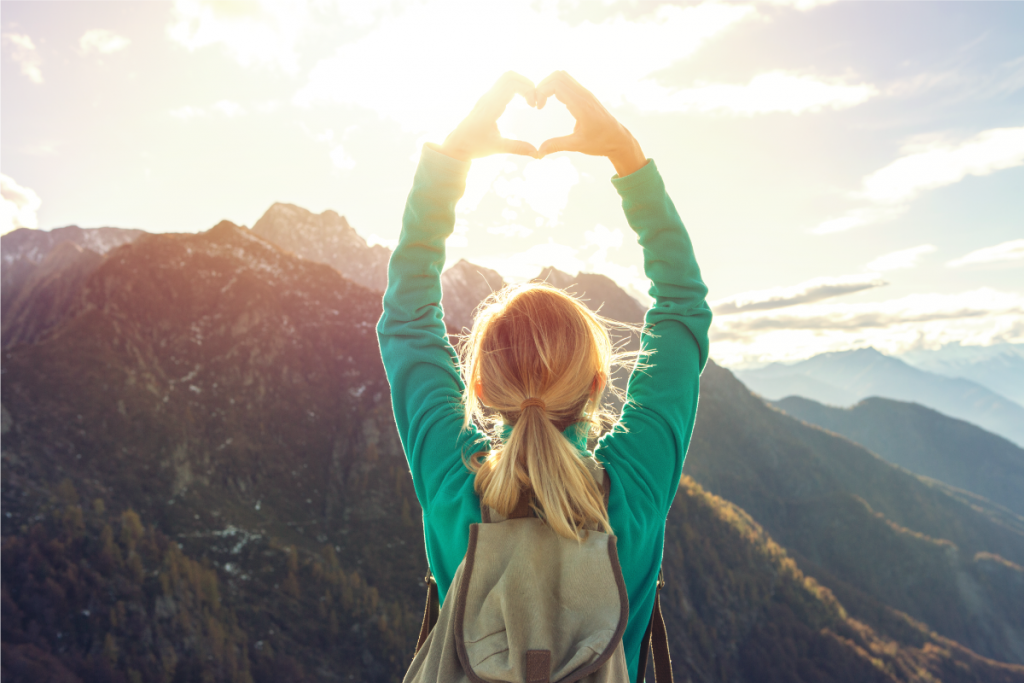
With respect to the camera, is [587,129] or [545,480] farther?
[587,129]

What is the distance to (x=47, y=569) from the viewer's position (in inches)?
1586

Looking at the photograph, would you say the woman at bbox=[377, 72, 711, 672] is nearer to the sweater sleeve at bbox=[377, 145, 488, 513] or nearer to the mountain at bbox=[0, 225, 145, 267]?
the sweater sleeve at bbox=[377, 145, 488, 513]

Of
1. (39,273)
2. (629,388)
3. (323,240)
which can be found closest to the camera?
(629,388)

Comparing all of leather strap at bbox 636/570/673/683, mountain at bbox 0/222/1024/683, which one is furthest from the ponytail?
mountain at bbox 0/222/1024/683

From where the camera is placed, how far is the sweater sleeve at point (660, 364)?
7.63 ft

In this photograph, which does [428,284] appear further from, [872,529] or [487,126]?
[872,529]

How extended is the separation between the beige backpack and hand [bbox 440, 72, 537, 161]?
6.46 ft

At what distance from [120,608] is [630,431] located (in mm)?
53460

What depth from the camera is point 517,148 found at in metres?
2.84

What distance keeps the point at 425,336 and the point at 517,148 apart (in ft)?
3.67

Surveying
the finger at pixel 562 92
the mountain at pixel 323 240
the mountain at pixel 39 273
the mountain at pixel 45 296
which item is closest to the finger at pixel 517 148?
the finger at pixel 562 92

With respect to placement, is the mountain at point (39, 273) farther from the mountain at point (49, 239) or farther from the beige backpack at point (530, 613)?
the beige backpack at point (530, 613)

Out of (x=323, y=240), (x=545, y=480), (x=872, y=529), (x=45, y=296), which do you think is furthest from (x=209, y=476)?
(x=872, y=529)

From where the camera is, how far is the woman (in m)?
2.10
